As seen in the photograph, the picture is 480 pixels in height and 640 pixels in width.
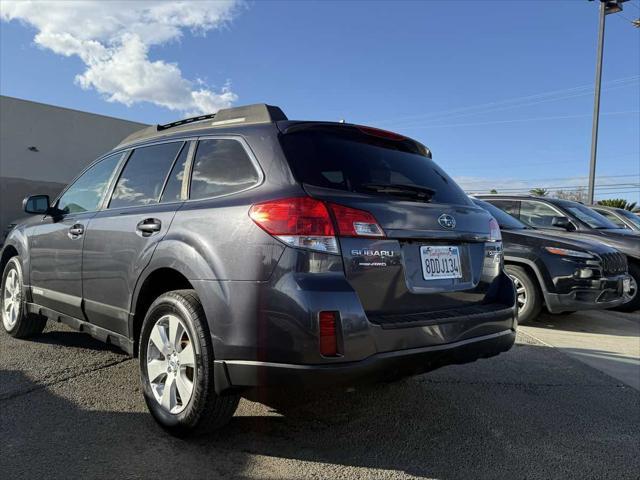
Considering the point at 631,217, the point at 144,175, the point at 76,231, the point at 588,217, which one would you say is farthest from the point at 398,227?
the point at 631,217

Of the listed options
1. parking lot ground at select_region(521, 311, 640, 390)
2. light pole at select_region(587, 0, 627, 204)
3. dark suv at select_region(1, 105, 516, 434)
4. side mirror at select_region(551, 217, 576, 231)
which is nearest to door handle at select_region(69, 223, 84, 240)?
dark suv at select_region(1, 105, 516, 434)

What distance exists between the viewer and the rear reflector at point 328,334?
2.46m

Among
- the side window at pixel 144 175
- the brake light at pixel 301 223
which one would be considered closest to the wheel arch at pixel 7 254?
the side window at pixel 144 175

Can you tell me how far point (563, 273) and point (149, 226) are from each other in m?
5.16

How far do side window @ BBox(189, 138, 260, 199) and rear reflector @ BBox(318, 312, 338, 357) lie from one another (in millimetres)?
846

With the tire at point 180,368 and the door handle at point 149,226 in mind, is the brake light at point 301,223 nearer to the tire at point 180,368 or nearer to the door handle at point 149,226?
the tire at point 180,368

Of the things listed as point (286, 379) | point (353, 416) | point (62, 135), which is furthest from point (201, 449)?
point (62, 135)

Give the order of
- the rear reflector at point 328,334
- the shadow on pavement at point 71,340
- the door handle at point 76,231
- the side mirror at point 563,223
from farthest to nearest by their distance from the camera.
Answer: the side mirror at point 563,223
the shadow on pavement at point 71,340
the door handle at point 76,231
the rear reflector at point 328,334

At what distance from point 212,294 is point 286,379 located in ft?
1.93

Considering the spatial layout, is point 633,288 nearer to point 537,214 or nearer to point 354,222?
point 537,214

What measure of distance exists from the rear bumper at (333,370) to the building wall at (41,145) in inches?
798

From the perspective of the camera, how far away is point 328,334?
2469mm

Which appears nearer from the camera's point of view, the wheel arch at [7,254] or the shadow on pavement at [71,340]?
the shadow on pavement at [71,340]

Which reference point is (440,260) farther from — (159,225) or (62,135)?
(62,135)
